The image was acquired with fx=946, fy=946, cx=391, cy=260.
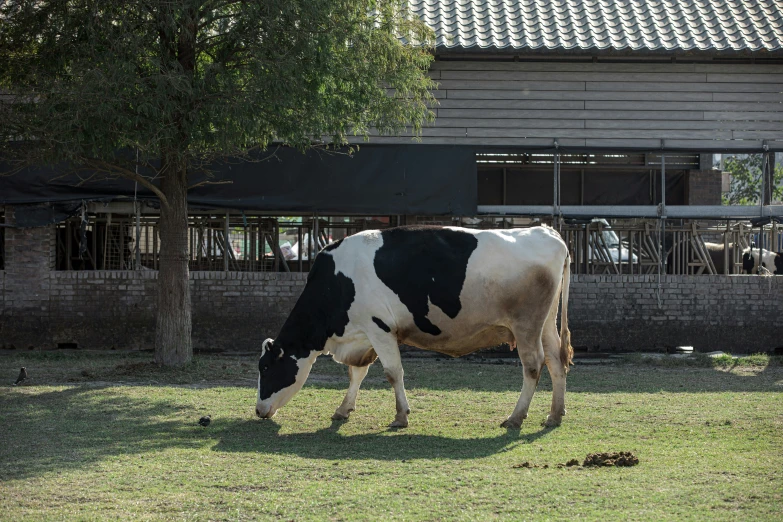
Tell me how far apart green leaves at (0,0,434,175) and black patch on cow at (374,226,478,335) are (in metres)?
2.94

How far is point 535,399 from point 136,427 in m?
Result: 4.60

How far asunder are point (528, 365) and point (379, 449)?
202cm

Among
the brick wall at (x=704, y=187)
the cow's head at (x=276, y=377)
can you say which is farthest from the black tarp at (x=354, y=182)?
the cow's head at (x=276, y=377)

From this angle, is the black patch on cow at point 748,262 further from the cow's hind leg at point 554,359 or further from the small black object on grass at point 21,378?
the small black object on grass at point 21,378

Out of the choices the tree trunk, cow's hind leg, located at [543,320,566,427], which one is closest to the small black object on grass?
the tree trunk

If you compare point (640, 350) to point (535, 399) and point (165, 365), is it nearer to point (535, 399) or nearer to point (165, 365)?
point (535, 399)

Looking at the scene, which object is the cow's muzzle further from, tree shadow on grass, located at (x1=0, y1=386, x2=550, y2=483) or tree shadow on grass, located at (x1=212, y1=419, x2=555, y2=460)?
tree shadow on grass, located at (x1=212, y1=419, x2=555, y2=460)

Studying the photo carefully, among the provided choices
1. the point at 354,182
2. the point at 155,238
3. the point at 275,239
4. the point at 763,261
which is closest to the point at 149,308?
the point at 155,238

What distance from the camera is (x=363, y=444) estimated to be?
8328 mm

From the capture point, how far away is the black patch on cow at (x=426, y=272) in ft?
31.1

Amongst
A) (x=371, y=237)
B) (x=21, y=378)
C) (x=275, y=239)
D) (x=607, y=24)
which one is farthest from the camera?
(x=275, y=239)

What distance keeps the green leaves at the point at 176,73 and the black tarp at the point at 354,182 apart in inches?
168

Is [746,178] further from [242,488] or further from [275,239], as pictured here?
[242,488]

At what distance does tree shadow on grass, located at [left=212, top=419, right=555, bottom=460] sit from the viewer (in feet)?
25.7
